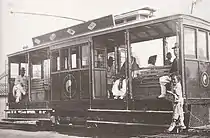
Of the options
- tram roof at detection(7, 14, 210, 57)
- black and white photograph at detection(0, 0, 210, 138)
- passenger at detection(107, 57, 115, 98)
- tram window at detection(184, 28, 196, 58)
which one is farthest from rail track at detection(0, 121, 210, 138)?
tram roof at detection(7, 14, 210, 57)

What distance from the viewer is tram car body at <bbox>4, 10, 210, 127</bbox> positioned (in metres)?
2.35

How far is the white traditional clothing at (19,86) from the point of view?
3.89 metres

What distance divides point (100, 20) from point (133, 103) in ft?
2.38

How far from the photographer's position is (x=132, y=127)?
8.45ft

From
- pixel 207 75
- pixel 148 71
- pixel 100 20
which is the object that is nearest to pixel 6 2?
pixel 100 20

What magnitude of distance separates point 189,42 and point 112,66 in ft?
3.19

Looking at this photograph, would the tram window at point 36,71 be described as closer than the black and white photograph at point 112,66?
No

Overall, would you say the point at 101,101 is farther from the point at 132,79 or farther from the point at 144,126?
the point at 144,126

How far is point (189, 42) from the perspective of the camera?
2.41 meters

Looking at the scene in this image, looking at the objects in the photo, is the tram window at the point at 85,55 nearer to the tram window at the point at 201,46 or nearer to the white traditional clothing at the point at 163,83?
the white traditional clothing at the point at 163,83

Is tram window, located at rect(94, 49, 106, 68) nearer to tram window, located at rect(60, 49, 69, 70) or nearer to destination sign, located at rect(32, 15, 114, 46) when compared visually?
destination sign, located at rect(32, 15, 114, 46)

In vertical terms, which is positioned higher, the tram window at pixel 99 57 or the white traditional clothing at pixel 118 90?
the tram window at pixel 99 57

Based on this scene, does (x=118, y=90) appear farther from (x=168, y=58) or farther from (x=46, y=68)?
(x=46, y=68)

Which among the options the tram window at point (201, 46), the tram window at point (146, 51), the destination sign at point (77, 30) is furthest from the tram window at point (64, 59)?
the tram window at point (201, 46)
